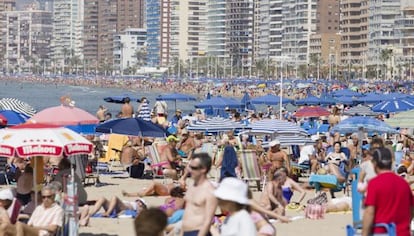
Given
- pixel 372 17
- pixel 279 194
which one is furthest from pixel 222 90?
pixel 279 194

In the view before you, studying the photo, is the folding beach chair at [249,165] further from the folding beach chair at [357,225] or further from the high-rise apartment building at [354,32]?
the high-rise apartment building at [354,32]

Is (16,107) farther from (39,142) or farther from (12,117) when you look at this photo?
(39,142)

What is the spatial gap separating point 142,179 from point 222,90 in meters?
87.7

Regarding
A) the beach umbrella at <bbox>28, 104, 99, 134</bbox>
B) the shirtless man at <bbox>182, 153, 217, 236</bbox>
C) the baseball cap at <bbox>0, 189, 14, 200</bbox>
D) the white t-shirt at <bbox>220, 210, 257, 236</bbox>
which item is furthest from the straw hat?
the beach umbrella at <bbox>28, 104, 99, 134</bbox>

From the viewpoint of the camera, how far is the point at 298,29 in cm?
14050

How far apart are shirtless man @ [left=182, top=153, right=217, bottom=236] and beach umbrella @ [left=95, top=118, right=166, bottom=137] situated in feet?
32.9

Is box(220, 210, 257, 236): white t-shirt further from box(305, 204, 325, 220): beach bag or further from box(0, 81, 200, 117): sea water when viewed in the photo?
box(0, 81, 200, 117): sea water

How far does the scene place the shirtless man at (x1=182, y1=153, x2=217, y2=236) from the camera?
7070 mm

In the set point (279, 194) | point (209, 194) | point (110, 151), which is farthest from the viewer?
point (110, 151)

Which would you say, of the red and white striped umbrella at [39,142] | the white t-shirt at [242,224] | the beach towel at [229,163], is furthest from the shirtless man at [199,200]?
the beach towel at [229,163]

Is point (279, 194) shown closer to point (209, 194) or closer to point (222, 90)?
point (209, 194)

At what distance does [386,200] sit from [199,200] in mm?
1177

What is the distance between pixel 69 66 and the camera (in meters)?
199

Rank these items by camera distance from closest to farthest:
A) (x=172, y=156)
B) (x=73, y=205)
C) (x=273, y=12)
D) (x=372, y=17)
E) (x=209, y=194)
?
(x=209, y=194) → (x=73, y=205) → (x=172, y=156) → (x=372, y=17) → (x=273, y=12)
